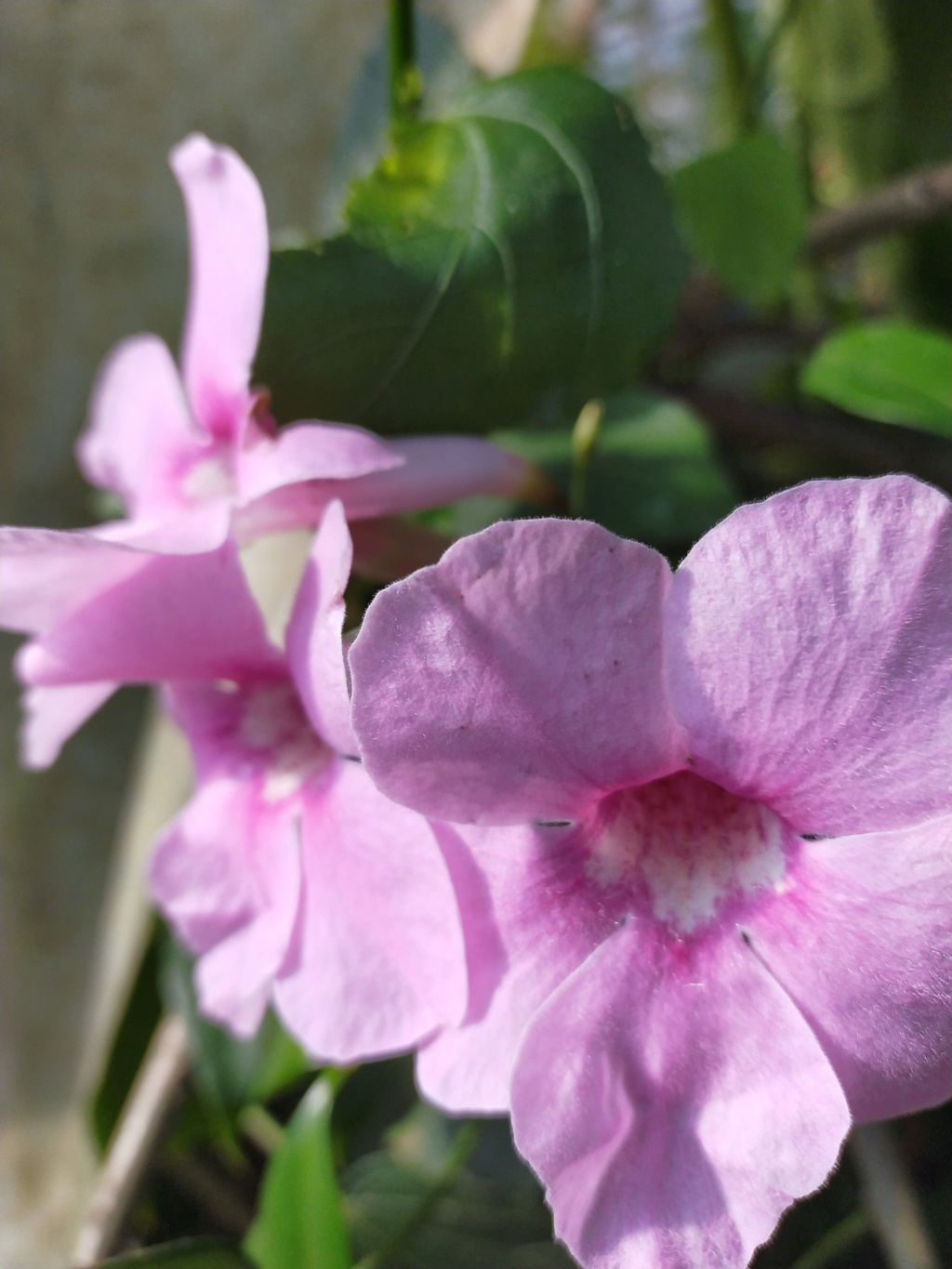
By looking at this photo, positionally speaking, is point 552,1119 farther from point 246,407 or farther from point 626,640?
point 246,407

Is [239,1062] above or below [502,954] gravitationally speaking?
below

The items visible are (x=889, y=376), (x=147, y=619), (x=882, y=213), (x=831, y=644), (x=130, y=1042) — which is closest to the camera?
(x=831, y=644)

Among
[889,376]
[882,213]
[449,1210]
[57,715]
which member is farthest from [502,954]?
[882,213]

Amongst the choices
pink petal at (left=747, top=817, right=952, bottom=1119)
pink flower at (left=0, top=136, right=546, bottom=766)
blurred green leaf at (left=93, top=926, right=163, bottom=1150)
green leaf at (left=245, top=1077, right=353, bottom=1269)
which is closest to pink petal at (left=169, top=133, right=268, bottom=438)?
pink flower at (left=0, top=136, right=546, bottom=766)

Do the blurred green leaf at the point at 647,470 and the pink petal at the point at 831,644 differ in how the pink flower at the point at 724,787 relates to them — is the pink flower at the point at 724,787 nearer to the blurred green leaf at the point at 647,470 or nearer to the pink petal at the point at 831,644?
the pink petal at the point at 831,644

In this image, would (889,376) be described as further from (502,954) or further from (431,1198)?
(431,1198)

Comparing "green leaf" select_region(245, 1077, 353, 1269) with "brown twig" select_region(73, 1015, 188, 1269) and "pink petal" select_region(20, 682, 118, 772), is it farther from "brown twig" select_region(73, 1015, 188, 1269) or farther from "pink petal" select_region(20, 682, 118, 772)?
"pink petal" select_region(20, 682, 118, 772)

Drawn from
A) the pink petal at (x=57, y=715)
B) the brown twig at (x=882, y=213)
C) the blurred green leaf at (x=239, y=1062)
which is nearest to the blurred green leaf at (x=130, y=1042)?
the blurred green leaf at (x=239, y=1062)
